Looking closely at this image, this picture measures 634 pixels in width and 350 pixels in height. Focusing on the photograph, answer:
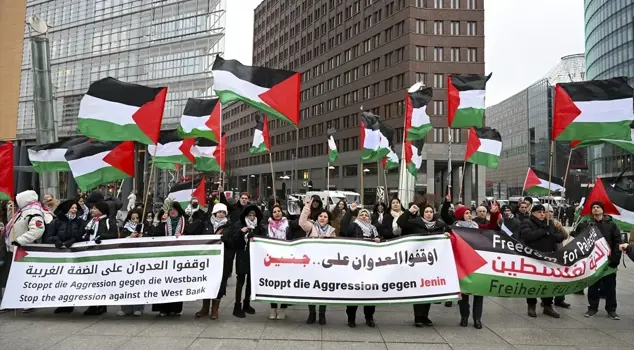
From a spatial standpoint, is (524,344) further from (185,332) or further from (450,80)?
(450,80)

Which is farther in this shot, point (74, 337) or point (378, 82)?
point (378, 82)

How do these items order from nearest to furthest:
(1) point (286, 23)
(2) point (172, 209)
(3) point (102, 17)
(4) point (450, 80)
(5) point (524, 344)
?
(5) point (524, 344)
(2) point (172, 209)
(4) point (450, 80)
(3) point (102, 17)
(1) point (286, 23)

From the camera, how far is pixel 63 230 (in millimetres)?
7199

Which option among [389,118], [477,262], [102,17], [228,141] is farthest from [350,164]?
[477,262]

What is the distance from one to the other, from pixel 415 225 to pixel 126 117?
6019 mm

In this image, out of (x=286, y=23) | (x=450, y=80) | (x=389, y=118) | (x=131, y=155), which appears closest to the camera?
(x=131, y=155)

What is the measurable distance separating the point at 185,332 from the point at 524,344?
4.74 metres

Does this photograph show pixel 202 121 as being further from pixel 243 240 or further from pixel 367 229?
pixel 367 229

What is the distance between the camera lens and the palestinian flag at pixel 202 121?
51.7 ft

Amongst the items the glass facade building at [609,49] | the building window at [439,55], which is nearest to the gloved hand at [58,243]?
the building window at [439,55]

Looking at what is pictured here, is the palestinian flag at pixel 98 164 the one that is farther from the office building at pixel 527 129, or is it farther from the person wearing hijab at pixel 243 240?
the office building at pixel 527 129

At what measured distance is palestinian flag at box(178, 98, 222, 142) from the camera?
15758mm

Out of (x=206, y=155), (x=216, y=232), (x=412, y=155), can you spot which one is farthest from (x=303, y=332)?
(x=206, y=155)

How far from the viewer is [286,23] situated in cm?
8944
